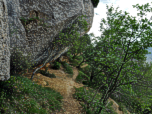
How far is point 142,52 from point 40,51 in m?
8.87

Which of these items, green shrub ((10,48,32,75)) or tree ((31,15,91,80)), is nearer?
green shrub ((10,48,32,75))

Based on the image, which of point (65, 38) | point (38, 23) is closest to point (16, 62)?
point (38, 23)

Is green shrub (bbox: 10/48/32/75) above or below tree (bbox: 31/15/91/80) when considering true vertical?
below

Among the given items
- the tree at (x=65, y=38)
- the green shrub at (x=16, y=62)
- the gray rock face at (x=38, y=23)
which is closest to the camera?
the green shrub at (x=16, y=62)

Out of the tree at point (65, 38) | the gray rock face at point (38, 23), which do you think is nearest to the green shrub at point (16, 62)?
the gray rock face at point (38, 23)

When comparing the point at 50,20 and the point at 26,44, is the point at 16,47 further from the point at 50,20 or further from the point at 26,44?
the point at 50,20

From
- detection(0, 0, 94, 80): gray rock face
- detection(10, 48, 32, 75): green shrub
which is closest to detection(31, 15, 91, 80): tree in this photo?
detection(0, 0, 94, 80): gray rock face

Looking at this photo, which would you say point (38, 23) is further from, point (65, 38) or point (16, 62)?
point (16, 62)

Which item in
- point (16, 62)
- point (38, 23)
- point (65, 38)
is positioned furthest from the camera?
point (65, 38)

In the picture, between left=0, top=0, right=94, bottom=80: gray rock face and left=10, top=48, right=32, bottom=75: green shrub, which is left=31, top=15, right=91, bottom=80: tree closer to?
left=0, top=0, right=94, bottom=80: gray rock face

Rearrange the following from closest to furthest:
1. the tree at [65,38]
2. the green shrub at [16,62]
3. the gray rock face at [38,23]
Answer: the green shrub at [16,62] → the gray rock face at [38,23] → the tree at [65,38]

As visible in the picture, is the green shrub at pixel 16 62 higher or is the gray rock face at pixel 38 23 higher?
the gray rock face at pixel 38 23

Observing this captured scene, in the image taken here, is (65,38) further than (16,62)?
Yes

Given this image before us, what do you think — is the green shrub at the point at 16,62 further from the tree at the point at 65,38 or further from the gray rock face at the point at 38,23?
the tree at the point at 65,38
